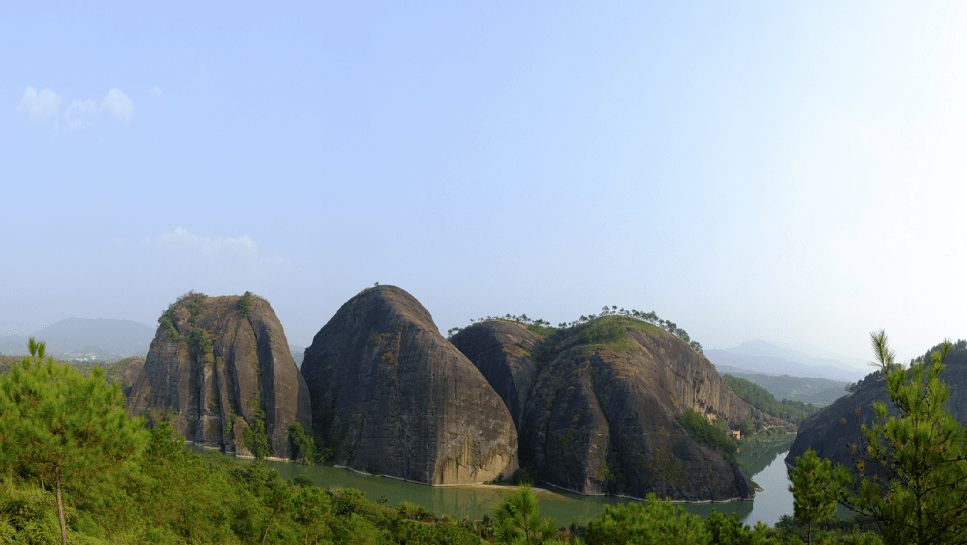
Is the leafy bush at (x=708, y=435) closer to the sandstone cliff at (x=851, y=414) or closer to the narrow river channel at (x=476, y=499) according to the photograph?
the narrow river channel at (x=476, y=499)

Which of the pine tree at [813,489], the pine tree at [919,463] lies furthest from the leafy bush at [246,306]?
the pine tree at [919,463]

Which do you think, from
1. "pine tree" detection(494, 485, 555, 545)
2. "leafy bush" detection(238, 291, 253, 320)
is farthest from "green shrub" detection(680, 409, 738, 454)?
"leafy bush" detection(238, 291, 253, 320)

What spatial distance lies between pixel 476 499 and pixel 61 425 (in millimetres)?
44282

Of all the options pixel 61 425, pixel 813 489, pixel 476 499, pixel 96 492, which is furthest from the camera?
pixel 476 499

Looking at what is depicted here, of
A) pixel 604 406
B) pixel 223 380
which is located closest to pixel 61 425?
pixel 604 406

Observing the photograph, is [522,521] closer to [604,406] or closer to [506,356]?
[604,406]

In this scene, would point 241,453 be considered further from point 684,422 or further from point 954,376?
point 954,376

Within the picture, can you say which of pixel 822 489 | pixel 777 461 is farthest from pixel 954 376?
pixel 822 489

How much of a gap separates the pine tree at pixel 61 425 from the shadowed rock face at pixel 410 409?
44981 mm

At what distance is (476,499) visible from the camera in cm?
5009

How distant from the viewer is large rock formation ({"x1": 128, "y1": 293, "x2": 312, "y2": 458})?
64375 mm

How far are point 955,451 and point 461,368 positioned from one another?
55355 millimetres

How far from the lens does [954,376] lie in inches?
2628

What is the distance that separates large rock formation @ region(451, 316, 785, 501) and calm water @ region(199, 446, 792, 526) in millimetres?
2253
